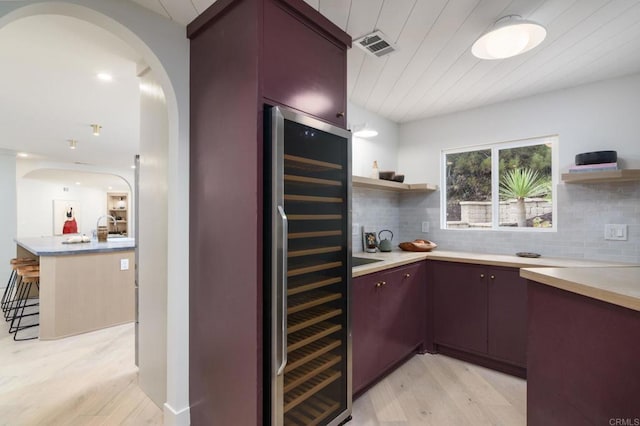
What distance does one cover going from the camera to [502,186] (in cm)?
314

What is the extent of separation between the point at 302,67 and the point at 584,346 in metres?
1.85

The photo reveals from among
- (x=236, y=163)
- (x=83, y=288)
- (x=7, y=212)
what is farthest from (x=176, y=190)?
(x=7, y=212)

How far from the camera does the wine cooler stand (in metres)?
1.39

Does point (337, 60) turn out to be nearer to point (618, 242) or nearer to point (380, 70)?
point (380, 70)

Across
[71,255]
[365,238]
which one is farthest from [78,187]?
[365,238]

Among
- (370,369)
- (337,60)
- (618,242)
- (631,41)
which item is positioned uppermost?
(631,41)

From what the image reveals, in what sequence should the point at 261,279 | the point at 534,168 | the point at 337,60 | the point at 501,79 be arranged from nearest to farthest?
the point at 261,279
the point at 337,60
the point at 501,79
the point at 534,168

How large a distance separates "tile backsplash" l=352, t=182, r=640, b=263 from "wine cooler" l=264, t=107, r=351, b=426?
4.27 feet

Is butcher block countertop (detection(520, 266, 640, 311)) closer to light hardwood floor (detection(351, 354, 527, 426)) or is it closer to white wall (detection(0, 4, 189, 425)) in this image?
light hardwood floor (detection(351, 354, 527, 426))

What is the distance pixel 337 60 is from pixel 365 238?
71.4 inches

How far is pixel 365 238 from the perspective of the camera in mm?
3137

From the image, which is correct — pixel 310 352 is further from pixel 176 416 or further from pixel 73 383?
pixel 73 383

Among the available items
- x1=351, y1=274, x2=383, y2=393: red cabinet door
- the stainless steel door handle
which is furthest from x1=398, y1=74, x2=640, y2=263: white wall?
the stainless steel door handle

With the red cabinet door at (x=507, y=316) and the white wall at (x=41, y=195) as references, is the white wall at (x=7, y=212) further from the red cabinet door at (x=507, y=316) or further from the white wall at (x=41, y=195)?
the red cabinet door at (x=507, y=316)
